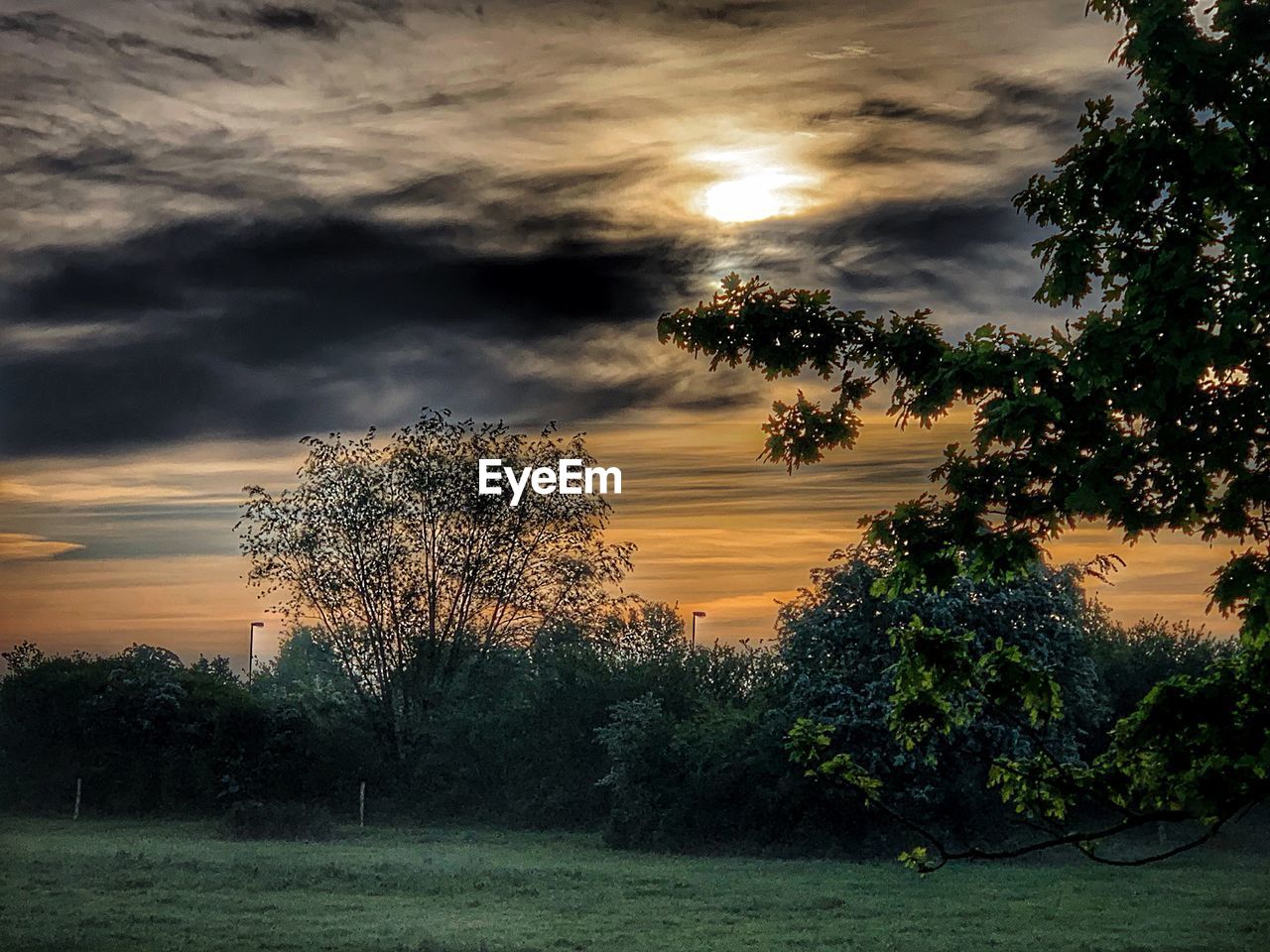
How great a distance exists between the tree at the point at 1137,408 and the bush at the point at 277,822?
21.1 metres

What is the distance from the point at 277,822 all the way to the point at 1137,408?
23.9m

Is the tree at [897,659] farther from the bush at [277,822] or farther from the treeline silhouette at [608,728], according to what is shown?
the bush at [277,822]

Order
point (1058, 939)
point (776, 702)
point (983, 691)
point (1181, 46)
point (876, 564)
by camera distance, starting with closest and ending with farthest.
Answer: point (1181, 46)
point (983, 691)
point (1058, 939)
point (876, 564)
point (776, 702)

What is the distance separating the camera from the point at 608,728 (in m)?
27.8

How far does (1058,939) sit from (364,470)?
75.2 feet

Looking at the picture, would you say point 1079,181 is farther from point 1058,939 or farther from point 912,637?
point 1058,939

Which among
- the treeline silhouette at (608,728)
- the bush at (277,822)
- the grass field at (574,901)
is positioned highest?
the treeline silhouette at (608,728)

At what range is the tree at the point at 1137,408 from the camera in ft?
24.5

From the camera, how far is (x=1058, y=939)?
15.9m

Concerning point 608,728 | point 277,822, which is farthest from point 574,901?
point 277,822

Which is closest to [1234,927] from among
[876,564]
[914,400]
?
[876,564]
